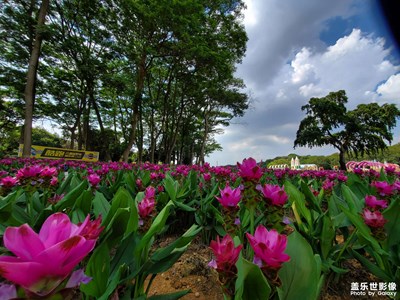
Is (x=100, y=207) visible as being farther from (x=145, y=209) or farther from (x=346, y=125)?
(x=346, y=125)

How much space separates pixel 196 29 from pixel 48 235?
579 inches

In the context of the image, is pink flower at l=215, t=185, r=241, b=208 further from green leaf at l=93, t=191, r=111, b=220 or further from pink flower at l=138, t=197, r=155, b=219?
green leaf at l=93, t=191, r=111, b=220

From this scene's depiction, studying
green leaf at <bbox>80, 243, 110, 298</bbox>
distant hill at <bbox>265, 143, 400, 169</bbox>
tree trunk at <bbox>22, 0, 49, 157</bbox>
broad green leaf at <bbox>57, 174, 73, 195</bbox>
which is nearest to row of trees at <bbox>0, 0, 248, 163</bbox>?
tree trunk at <bbox>22, 0, 49, 157</bbox>

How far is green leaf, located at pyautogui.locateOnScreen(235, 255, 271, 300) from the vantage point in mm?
613

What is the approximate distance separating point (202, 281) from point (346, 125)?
29.6 metres

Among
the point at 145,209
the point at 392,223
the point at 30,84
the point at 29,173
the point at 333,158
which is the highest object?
the point at 333,158

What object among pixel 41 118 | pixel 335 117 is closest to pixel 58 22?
pixel 41 118

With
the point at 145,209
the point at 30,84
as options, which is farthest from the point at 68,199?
the point at 30,84

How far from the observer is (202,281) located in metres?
1.69

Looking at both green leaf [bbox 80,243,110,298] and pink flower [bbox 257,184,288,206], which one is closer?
green leaf [bbox 80,243,110,298]

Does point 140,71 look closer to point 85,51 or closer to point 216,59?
point 85,51

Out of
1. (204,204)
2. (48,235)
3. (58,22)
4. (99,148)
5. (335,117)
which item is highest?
(58,22)

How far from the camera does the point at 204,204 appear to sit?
2.38 metres

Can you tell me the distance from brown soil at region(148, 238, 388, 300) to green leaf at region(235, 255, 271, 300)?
0.97 m
